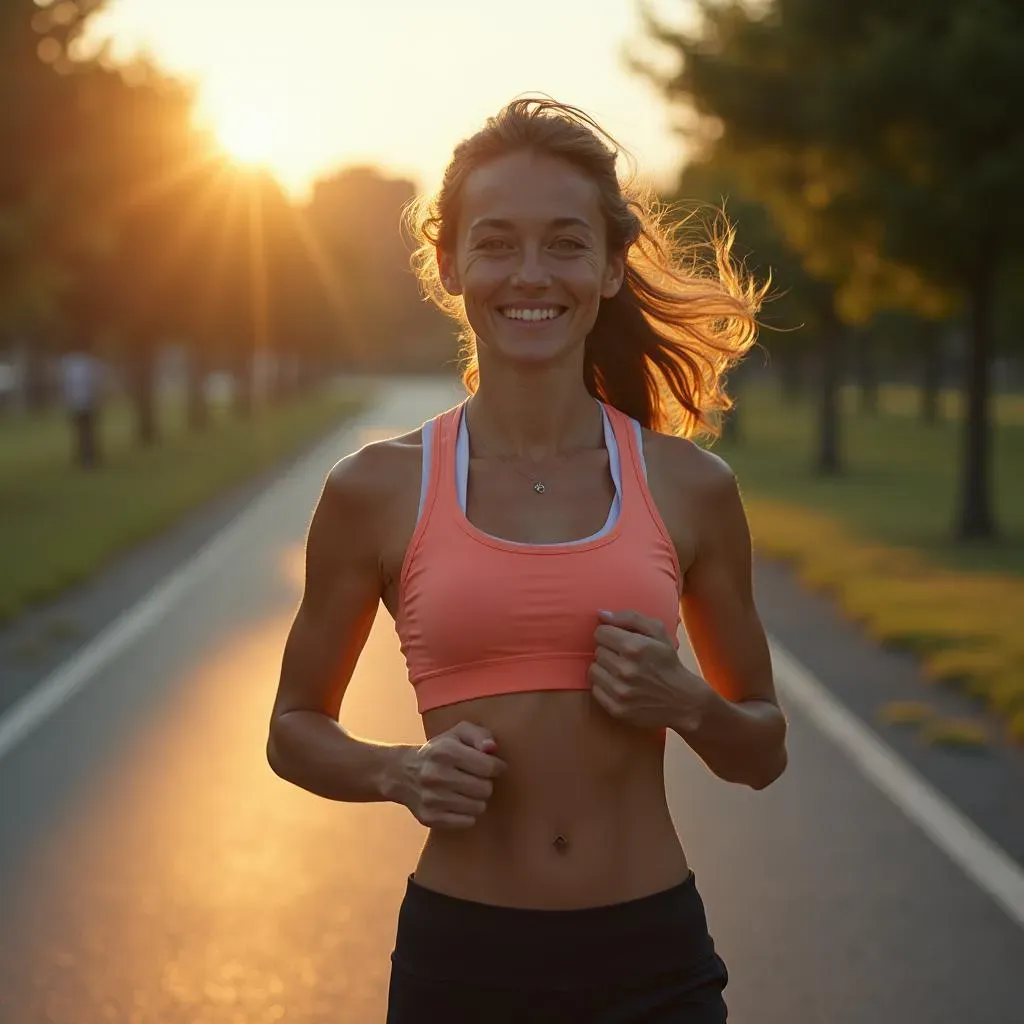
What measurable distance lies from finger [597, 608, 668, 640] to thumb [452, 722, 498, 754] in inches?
9.2

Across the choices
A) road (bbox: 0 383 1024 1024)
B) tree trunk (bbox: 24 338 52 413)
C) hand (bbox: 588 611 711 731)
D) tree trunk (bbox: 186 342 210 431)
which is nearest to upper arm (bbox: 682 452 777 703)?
hand (bbox: 588 611 711 731)

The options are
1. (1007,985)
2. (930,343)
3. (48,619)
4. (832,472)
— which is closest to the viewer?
(1007,985)

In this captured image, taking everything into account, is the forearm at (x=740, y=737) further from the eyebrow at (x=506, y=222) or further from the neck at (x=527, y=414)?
the eyebrow at (x=506, y=222)

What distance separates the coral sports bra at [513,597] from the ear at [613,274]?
16.2 inches

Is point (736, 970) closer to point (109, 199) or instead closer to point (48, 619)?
point (48, 619)

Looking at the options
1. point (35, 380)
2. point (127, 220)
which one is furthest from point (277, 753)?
point (35, 380)

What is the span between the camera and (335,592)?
9.80ft

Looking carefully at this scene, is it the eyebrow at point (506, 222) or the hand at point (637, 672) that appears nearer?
the hand at point (637, 672)

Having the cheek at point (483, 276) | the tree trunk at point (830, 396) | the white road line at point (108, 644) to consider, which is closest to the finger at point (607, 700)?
the cheek at point (483, 276)

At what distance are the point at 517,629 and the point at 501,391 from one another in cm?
43

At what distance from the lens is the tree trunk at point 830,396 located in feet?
108

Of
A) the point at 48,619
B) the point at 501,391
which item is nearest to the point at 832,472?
the point at 48,619

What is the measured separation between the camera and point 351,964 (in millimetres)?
A: 5832

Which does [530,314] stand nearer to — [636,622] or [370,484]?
[370,484]
